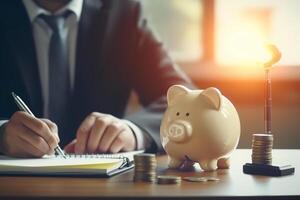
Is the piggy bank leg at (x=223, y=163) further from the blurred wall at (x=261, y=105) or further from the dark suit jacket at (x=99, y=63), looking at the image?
the blurred wall at (x=261, y=105)

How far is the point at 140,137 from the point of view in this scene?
3.70 feet

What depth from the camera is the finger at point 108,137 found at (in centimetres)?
102

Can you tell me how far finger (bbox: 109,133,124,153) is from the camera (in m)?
1.03

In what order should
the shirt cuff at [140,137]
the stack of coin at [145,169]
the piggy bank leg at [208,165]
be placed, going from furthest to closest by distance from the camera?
the shirt cuff at [140,137] → the piggy bank leg at [208,165] → the stack of coin at [145,169]

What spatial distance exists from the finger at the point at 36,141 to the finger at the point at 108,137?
0.38 feet

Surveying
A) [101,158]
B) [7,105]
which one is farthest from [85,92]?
[101,158]

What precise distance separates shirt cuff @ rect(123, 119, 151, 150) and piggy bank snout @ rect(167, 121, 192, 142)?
0.89ft

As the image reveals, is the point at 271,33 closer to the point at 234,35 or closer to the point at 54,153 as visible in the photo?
the point at 234,35

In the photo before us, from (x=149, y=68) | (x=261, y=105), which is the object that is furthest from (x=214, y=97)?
(x=261, y=105)

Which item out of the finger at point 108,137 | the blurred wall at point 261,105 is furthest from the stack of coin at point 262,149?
the blurred wall at point 261,105

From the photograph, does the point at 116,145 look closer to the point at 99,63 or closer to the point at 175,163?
the point at 175,163

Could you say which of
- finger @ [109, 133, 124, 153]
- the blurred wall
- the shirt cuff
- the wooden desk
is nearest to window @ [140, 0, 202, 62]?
the blurred wall

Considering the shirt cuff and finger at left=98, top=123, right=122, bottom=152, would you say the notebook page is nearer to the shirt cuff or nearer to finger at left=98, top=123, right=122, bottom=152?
finger at left=98, top=123, right=122, bottom=152

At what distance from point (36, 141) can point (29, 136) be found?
2cm
